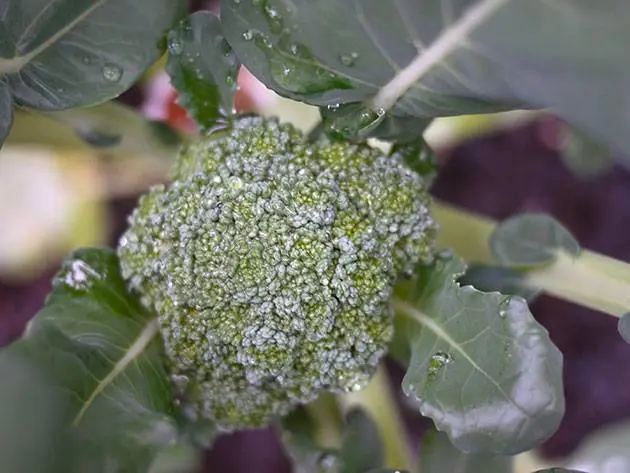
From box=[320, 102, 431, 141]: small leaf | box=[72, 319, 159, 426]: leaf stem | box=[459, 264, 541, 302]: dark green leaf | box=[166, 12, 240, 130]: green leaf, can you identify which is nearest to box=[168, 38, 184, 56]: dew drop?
box=[166, 12, 240, 130]: green leaf

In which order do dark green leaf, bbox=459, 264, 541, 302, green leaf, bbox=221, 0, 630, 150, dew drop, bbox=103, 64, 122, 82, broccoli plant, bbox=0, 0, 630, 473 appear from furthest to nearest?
dark green leaf, bbox=459, 264, 541, 302 < dew drop, bbox=103, 64, 122, 82 < broccoli plant, bbox=0, 0, 630, 473 < green leaf, bbox=221, 0, 630, 150

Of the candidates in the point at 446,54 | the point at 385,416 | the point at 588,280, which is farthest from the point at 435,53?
the point at 385,416

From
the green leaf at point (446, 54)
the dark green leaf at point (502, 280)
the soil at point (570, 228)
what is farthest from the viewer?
the soil at point (570, 228)

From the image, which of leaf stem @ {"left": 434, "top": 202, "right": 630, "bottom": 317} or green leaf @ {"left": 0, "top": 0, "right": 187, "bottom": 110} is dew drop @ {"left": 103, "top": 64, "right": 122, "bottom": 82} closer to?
green leaf @ {"left": 0, "top": 0, "right": 187, "bottom": 110}

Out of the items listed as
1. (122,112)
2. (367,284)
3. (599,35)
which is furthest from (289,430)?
(599,35)

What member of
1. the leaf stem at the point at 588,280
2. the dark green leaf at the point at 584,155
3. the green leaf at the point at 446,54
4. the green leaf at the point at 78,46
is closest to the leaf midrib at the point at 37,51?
the green leaf at the point at 78,46

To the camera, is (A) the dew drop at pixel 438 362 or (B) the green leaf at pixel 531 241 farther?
(B) the green leaf at pixel 531 241

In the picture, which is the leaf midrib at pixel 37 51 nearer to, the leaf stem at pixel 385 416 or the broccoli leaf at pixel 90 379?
the broccoli leaf at pixel 90 379

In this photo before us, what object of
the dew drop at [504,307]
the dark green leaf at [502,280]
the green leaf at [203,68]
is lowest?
the dark green leaf at [502,280]
